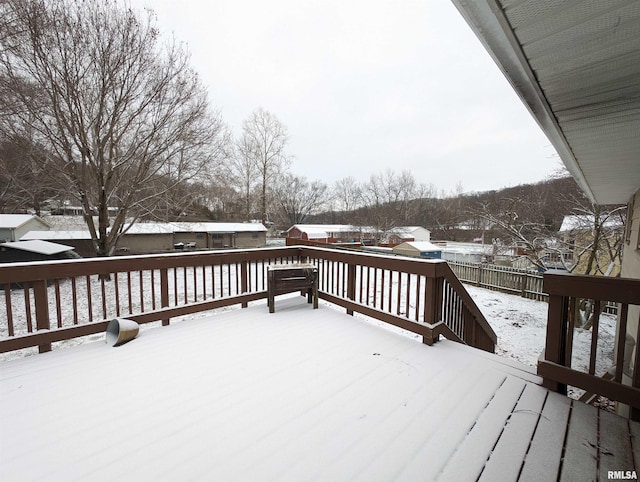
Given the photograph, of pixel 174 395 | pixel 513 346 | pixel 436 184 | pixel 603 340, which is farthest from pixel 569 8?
pixel 436 184

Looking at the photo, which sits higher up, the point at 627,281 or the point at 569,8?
the point at 569,8

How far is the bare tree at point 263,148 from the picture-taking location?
84.9 ft

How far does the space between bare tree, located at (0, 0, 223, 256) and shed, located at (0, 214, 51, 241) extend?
1198 centimetres

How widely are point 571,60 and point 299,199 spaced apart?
3993 centimetres

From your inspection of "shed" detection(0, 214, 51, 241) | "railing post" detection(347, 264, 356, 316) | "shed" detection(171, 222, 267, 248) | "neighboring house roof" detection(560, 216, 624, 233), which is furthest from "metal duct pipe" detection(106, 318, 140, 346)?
"shed" detection(0, 214, 51, 241)

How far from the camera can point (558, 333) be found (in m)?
2.12

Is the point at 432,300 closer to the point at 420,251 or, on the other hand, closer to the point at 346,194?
the point at 420,251

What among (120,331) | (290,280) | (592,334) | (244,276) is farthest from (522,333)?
(120,331)

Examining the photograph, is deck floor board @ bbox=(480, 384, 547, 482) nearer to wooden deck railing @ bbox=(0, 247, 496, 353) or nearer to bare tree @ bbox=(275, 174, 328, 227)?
wooden deck railing @ bbox=(0, 247, 496, 353)

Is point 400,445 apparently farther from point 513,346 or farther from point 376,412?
point 513,346

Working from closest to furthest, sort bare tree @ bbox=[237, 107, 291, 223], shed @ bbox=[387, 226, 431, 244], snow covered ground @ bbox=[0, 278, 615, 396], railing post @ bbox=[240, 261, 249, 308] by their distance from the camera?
railing post @ bbox=[240, 261, 249, 308] < snow covered ground @ bbox=[0, 278, 615, 396] < bare tree @ bbox=[237, 107, 291, 223] < shed @ bbox=[387, 226, 431, 244]

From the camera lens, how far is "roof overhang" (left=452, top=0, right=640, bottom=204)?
1.16 meters

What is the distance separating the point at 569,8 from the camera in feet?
3.77

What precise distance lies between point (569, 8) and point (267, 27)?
37.4 feet
